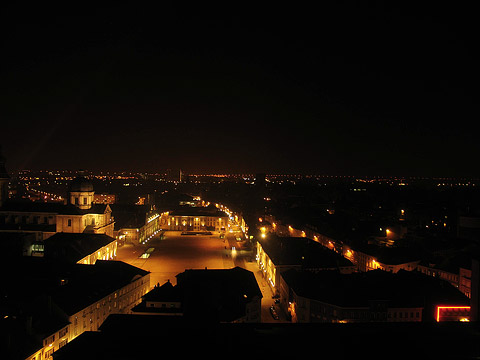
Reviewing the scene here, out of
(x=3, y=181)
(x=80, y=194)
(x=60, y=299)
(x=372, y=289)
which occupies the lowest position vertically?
(x=60, y=299)

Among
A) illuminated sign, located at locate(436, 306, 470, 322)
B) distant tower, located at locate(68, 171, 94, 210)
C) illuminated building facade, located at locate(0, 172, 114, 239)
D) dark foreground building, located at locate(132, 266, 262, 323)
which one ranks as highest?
distant tower, located at locate(68, 171, 94, 210)

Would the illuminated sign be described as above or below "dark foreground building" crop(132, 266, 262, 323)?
below

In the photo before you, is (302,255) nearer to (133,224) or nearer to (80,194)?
(80,194)

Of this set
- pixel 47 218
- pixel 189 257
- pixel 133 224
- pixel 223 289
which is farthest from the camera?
pixel 133 224

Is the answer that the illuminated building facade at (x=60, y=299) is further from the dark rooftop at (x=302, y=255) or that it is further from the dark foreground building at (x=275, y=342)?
the dark rooftop at (x=302, y=255)

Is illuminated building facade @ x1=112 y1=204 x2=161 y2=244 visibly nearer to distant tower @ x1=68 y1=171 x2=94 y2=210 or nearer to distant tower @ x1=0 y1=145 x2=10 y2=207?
distant tower @ x1=68 y1=171 x2=94 y2=210

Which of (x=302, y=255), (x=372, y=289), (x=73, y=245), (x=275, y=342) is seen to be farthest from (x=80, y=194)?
(x=275, y=342)

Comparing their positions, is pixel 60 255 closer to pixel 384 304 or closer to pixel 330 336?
pixel 384 304

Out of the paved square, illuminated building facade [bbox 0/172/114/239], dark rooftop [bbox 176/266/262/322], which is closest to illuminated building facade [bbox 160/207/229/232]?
the paved square
